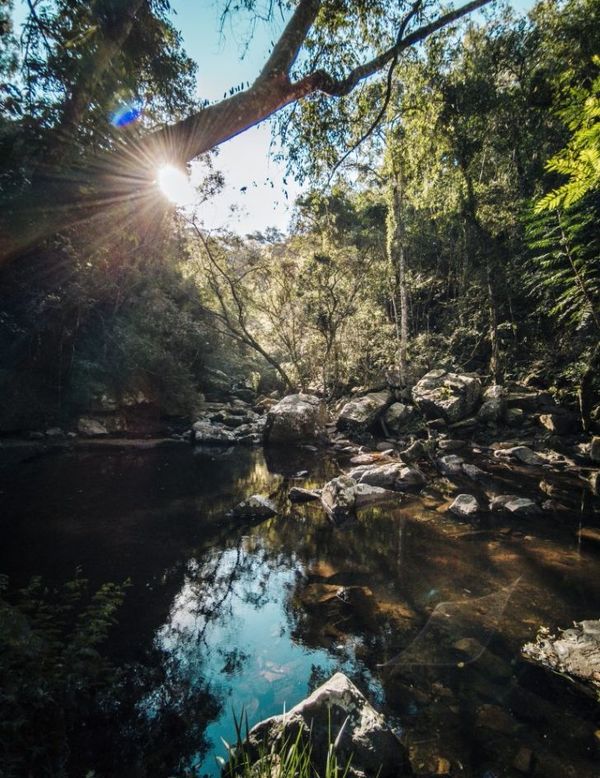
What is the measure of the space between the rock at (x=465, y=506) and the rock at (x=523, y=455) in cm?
432

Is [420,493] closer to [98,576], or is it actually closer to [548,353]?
[98,576]

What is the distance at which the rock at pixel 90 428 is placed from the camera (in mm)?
15242

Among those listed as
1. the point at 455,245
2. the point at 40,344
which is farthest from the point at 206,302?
the point at 455,245

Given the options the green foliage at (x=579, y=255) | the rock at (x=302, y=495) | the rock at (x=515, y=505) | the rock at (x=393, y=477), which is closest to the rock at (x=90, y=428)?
the rock at (x=302, y=495)

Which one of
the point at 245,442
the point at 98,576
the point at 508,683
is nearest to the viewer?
the point at 508,683

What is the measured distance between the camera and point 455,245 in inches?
818

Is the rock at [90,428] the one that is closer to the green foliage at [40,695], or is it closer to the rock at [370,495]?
the rock at [370,495]

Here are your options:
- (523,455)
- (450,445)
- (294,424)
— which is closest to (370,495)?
(450,445)

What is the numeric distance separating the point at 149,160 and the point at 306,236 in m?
14.7

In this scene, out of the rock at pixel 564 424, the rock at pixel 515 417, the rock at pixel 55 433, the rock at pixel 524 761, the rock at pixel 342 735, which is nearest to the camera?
the rock at pixel 342 735

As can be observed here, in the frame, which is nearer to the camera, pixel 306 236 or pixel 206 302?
pixel 306 236

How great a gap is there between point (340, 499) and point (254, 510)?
1.85m

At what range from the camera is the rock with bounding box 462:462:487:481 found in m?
9.92

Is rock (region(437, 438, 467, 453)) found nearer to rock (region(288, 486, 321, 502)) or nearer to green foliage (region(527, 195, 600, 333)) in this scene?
green foliage (region(527, 195, 600, 333))
